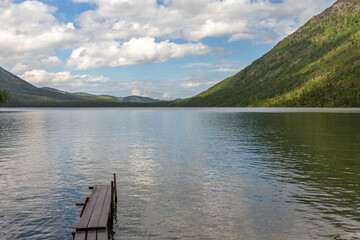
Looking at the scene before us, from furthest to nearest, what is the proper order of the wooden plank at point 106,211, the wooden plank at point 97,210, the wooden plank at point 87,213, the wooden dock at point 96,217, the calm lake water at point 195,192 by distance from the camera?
the calm lake water at point 195,192, the wooden plank at point 106,211, the wooden plank at point 97,210, the wooden plank at point 87,213, the wooden dock at point 96,217

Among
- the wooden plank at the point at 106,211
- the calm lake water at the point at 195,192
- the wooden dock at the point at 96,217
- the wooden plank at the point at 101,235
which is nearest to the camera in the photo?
the wooden plank at the point at 101,235

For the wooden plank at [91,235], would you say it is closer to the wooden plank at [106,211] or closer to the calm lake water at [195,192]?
the wooden plank at [106,211]

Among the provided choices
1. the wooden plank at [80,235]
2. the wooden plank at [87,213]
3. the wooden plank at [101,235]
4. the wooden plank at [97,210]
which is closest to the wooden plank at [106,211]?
the wooden plank at [97,210]

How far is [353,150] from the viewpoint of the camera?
163 feet

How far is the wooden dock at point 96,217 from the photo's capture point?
17.2 metres

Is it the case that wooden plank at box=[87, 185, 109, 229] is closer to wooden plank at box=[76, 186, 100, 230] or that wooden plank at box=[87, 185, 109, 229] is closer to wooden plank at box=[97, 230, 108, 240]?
wooden plank at box=[76, 186, 100, 230]

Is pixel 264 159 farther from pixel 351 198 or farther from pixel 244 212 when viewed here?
pixel 244 212

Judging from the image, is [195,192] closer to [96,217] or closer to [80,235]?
[96,217]

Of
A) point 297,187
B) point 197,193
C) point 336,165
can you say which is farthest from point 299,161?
point 197,193

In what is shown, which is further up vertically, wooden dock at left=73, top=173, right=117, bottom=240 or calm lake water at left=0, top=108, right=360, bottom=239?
wooden dock at left=73, top=173, right=117, bottom=240

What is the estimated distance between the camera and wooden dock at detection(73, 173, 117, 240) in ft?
56.3

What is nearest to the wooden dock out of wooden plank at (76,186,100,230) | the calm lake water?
wooden plank at (76,186,100,230)

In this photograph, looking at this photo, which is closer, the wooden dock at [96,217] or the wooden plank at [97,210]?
the wooden dock at [96,217]

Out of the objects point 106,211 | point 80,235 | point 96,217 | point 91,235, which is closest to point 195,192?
point 106,211
